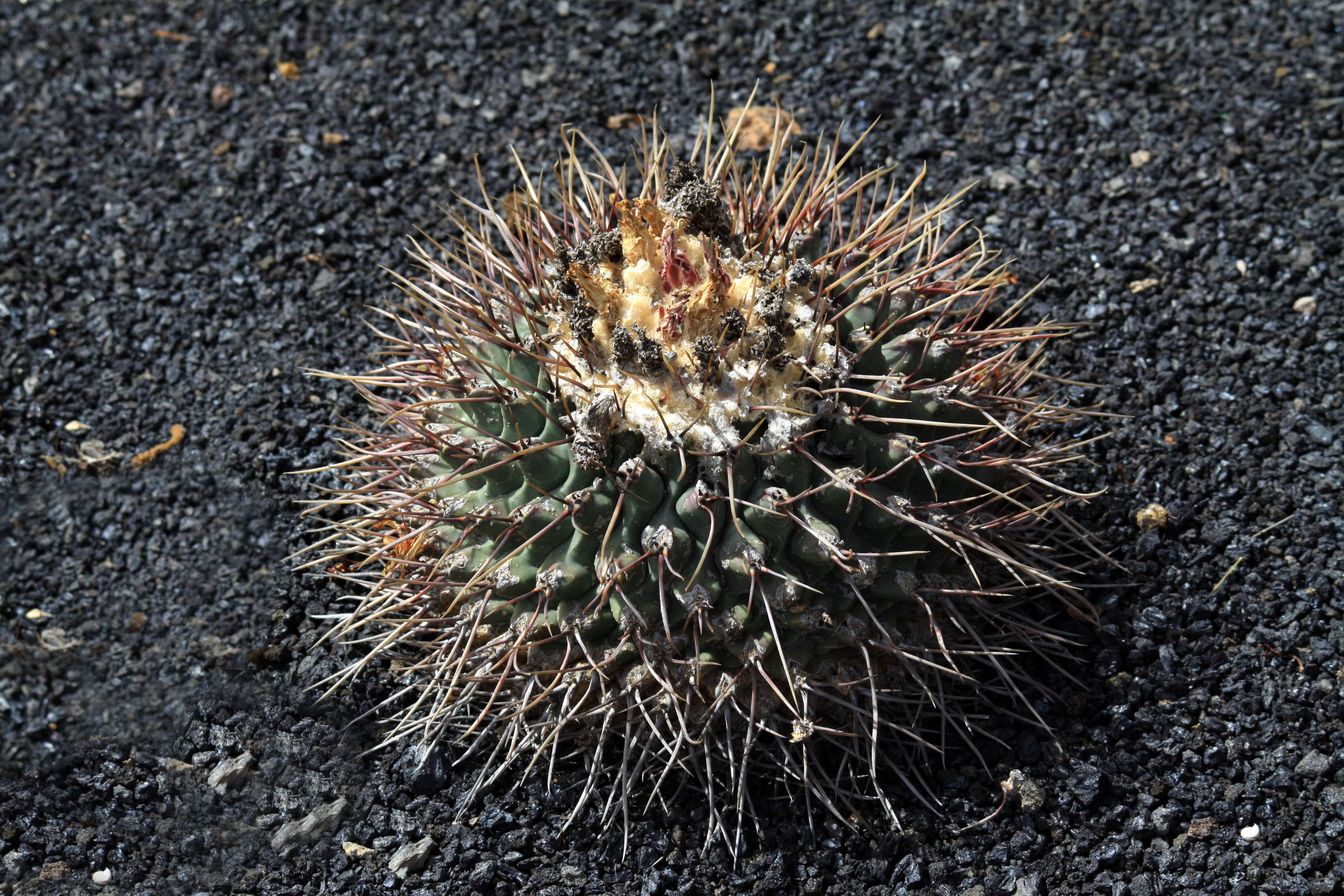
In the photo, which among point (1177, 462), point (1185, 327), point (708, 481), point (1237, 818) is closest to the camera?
point (708, 481)

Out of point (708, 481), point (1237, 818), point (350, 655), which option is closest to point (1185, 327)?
point (1237, 818)

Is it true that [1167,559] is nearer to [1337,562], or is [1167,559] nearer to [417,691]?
[1337,562]

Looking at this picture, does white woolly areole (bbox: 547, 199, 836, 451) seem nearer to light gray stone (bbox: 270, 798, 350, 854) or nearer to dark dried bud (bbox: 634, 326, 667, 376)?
dark dried bud (bbox: 634, 326, 667, 376)

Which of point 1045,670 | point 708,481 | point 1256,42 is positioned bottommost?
point 1045,670

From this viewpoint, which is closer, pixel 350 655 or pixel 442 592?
pixel 442 592

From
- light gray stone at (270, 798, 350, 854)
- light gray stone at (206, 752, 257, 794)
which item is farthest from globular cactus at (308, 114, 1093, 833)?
light gray stone at (206, 752, 257, 794)
